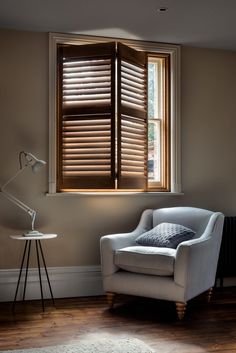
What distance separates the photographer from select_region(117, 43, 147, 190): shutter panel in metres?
4.89

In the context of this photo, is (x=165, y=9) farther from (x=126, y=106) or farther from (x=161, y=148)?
(x=161, y=148)

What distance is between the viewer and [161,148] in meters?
5.32

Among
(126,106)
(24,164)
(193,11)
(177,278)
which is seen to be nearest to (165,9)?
(193,11)

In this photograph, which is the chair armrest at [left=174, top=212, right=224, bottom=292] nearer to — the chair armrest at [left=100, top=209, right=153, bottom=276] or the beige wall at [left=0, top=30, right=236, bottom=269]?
the chair armrest at [left=100, top=209, right=153, bottom=276]

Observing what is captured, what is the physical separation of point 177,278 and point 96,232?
122 cm

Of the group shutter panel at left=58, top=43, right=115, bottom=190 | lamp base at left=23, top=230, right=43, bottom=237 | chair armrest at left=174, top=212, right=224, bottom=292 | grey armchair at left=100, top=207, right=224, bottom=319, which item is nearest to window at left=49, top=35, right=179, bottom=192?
shutter panel at left=58, top=43, right=115, bottom=190

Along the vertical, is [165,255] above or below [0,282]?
above

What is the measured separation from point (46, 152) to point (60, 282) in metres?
1.27

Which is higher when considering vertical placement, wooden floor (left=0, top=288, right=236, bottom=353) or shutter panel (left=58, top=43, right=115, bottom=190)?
shutter panel (left=58, top=43, right=115, bottom=190)

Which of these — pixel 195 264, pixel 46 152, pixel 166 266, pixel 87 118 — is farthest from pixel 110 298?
pixel 87 118

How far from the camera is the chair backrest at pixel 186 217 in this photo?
4660mm

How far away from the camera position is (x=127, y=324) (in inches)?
153

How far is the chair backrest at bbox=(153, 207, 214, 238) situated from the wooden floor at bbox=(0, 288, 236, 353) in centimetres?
72

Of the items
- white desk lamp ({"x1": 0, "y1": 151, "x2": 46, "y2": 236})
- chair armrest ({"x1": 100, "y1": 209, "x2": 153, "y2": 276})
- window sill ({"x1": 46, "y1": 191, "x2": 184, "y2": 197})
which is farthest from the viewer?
window sill ({"x1": 46, "y1": 191, "x2": 184, "y2": 197})
